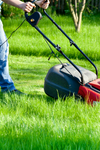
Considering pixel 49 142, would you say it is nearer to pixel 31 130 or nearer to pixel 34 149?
pixel 34 149

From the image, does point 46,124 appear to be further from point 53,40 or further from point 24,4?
point 53,40

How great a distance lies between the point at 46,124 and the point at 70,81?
0.78m

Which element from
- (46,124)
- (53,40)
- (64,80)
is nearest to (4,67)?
(64,80)

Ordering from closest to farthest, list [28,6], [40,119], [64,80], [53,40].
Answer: [40,119]
[28,6]
[64,80]
[53,40]

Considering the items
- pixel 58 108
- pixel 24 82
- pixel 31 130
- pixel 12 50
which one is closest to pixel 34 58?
pixel 12 50

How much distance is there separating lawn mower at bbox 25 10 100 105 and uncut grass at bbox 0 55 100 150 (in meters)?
0.10

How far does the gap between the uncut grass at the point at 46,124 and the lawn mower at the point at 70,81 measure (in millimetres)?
97

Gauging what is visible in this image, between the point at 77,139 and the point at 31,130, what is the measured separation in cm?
38

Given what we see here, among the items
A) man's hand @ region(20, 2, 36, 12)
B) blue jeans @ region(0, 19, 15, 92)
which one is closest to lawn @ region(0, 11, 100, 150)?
Answer: blue jeans @ region(0, 19, 15, 92)

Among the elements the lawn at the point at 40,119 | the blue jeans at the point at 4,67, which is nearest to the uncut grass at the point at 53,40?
the lawn at the point at 40,119

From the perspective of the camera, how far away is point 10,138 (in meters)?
2.09

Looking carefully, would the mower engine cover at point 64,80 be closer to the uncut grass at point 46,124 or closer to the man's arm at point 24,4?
the uncut grass at point 46,124

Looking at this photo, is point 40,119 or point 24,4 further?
point 24,4

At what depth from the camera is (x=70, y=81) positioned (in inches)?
117
